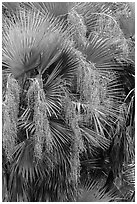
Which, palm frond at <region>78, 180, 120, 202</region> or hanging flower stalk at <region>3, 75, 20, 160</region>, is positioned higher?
hanging flower stalk at <region>3, 75, 20, 160</region>

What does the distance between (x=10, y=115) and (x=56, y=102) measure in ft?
2.08

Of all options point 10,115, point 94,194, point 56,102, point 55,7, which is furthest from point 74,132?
point 55,7

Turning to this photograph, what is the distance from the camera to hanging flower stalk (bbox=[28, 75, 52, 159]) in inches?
150

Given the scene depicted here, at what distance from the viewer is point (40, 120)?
12.5 ft

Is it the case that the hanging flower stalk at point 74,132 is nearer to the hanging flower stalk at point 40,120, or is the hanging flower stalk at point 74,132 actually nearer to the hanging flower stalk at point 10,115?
the hanging flower stalk at point 40,120

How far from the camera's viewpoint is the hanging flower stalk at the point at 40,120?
3.80 metres

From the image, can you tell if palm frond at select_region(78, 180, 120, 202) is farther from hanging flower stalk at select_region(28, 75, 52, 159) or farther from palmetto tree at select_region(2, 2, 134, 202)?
hanging flower stalk at select_region(28, 75, 52, 159)

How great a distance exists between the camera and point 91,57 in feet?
14.7

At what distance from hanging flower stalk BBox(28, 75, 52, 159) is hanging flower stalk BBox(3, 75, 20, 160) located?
184mm

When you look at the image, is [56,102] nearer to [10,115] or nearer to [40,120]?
[40,120]

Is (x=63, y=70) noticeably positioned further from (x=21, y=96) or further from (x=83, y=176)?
(x=83, y=176)

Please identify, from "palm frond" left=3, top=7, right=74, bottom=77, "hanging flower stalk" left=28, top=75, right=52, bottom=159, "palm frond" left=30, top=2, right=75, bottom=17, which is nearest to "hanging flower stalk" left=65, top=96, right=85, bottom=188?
"hanging flower stalk" left=28, top=75, right=52, bottom=159

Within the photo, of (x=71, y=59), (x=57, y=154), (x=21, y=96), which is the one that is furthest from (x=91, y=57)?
(x=57, y=154)

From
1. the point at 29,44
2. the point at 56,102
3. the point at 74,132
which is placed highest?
the point at 29,44
